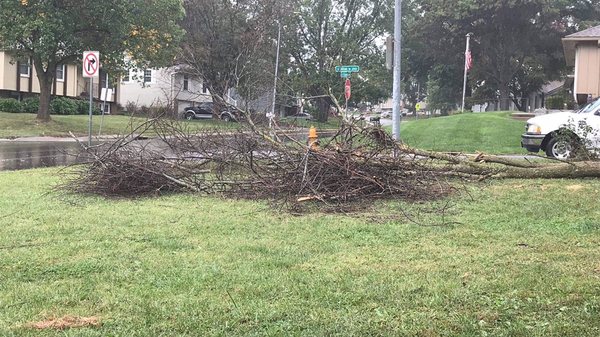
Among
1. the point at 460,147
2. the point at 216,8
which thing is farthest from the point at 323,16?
the point at 460,147

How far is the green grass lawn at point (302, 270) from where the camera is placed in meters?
3.63

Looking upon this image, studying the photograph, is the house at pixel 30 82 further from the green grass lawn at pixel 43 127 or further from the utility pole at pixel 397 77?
the utility pole at pixel 397 77

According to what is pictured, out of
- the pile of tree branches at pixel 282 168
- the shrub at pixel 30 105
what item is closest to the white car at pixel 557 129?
the pile of tree branches at pixel 282 168

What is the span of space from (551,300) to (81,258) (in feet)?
13.0

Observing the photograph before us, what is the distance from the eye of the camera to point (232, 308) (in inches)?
153

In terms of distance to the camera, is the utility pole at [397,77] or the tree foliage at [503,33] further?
the tree foliage at [503,33]

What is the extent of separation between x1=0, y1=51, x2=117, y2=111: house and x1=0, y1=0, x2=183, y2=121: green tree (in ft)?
11.6

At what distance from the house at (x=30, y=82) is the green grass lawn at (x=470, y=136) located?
60.5ft

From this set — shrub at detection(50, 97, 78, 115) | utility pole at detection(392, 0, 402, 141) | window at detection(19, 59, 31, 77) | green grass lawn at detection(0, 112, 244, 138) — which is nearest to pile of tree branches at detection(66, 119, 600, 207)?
utility pole at detection(392, 0, 402, 141)

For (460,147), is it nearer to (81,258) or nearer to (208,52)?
(81,258)

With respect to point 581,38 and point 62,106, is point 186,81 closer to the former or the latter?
point 62,106

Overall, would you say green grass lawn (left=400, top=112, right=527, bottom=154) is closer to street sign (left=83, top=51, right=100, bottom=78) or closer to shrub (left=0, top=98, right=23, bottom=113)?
street sign (left=83, top=51, right=100, bottom=78)

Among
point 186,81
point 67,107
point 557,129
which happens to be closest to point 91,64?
point 557,129

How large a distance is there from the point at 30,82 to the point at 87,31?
14361 millimetres
